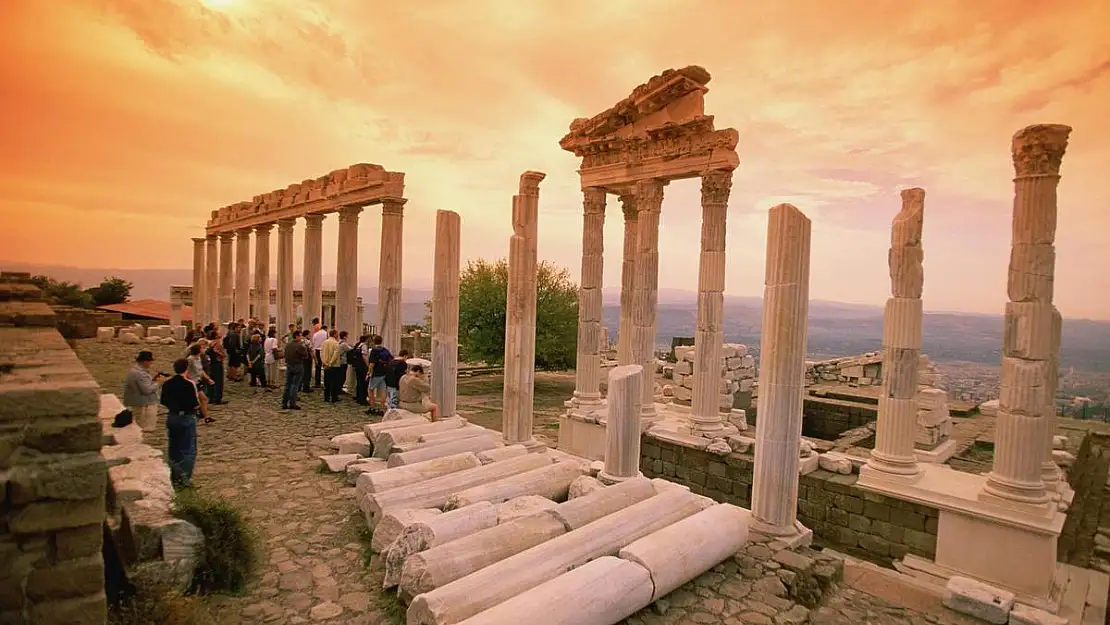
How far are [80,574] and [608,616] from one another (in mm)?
3789

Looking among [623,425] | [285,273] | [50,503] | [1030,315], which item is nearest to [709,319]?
[623,425]

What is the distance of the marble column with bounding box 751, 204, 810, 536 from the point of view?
720 centimetres

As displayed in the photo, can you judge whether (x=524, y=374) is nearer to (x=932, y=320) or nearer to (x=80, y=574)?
(x=80, y=574)

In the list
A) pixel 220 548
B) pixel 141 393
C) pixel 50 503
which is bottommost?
pixel 220 548

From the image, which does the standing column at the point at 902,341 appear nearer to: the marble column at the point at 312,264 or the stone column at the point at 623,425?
the stone column at the point at 623,425

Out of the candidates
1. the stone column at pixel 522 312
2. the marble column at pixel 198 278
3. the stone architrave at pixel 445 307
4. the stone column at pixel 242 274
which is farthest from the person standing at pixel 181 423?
the marble column at pixel 198 278

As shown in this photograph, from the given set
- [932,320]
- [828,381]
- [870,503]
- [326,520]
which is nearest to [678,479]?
[870,503]

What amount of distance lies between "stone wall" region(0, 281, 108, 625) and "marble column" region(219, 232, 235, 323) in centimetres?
2450

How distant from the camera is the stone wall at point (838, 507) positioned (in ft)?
30.8

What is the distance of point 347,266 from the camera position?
1648cm

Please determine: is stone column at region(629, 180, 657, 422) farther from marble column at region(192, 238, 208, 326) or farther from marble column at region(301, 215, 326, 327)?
marble column at region(192, 238, 208, 326)

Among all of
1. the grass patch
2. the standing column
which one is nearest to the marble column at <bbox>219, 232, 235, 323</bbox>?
the grass patch

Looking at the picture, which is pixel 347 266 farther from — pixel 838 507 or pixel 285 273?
pixel 838 507

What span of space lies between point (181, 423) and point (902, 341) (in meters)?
11.3
